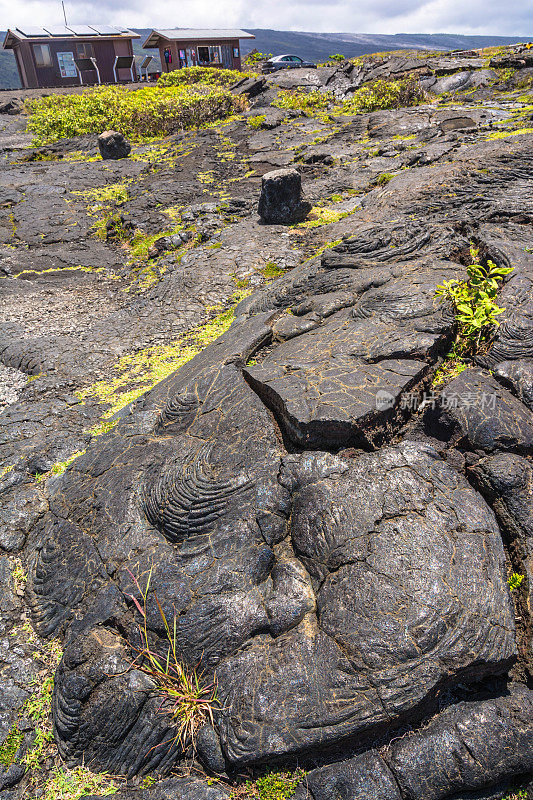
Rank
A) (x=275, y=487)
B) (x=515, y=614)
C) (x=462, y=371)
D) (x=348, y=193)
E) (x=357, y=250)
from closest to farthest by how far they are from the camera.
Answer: (x=515, y=614)
(x=275, y=487)
(x=462, y=371)
(x=357, y=250)
(x=348, y=193)

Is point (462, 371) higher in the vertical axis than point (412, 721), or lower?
higher

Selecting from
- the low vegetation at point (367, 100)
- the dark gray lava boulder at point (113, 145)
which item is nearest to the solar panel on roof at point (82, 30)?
the low vegetation at point (367, 100)

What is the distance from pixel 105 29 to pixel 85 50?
151 inches

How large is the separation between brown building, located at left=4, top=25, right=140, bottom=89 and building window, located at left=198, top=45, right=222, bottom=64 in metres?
5.42

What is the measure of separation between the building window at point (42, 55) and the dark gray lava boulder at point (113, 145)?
31.5m

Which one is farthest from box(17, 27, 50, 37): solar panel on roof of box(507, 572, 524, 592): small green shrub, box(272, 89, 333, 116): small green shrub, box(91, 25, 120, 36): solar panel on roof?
box(507, 572, 524, 592): small green shrub

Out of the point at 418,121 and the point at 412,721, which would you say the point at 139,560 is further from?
the point at 418,121

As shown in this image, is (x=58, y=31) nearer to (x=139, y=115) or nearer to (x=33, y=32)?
(x=33, y=32)

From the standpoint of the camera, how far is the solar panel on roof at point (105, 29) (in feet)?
136

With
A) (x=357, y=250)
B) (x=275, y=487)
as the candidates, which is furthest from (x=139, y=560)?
(x=357, y=250)

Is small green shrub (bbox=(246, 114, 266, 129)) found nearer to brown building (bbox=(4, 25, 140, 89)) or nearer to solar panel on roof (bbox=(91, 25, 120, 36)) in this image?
brown building (bbox=(4, 25, 140, 89))

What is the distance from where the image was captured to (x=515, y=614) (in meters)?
3.45

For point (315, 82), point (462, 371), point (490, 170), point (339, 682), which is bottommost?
point (339, 682)

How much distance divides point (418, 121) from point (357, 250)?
471 inches
